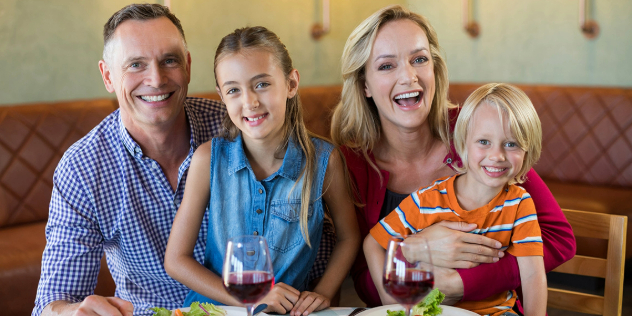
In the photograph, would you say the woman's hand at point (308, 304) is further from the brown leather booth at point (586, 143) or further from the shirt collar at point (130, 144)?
the brown leather booth at point (586, 143)

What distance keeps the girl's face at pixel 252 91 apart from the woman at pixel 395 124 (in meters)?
0.43

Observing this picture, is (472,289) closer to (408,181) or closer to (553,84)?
(408,181)

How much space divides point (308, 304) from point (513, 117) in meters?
0.76

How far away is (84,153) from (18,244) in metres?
1.31

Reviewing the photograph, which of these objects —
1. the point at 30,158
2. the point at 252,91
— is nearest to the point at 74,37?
the point at 30,158

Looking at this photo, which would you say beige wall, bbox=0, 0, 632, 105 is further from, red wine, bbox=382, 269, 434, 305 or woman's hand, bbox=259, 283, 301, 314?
red wine, bbox=382, 269, 434, 305

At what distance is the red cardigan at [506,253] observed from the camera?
64.1 inches

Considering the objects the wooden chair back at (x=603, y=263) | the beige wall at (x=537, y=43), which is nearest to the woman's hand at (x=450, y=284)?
the wooden chair back at (x=603, y=263)

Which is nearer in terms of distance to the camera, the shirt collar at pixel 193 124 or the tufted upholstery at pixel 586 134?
the shirt collar at pixel 193 124

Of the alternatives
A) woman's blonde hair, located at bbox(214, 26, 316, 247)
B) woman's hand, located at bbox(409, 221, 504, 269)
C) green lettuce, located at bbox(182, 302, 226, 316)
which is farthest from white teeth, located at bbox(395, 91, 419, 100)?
green lettuce, located at bbox(182, 302, 226, 316)

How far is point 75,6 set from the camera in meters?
3.64

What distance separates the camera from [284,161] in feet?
6.03

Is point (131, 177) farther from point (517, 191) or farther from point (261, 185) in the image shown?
point (517, 191)

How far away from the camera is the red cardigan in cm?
163
